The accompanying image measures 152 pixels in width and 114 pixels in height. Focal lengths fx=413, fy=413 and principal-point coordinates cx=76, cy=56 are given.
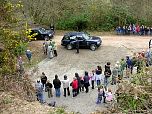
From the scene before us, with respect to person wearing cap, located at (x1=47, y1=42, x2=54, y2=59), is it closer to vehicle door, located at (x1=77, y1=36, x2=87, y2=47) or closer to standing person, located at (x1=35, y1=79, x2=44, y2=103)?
vehicle door, located at (x1=77, y1=36, x2=87, y2=47)

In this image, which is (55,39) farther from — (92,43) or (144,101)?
(144,101)

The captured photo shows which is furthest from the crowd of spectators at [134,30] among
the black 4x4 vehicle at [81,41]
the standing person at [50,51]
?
the standing person at [50,51]

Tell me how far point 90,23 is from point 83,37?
6.42m

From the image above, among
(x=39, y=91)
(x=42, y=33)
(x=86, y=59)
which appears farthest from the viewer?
(x=42, y=33)

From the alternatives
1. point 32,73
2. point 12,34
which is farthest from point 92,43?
point 12,34

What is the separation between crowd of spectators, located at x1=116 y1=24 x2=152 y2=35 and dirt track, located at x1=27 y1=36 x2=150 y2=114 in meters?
0.84

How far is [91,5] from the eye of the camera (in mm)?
36656

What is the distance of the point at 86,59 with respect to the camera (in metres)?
28.3

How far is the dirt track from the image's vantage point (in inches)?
867

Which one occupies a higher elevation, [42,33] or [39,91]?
[42,33]

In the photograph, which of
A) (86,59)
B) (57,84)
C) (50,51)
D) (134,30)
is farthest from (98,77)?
(134,30)

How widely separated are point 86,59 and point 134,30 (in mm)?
7402

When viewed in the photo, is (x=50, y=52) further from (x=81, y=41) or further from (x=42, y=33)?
(x=42, y=33)

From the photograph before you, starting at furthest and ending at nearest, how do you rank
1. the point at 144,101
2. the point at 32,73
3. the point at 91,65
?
the point at 91,65, the point at 32,73, the point at 144,101
